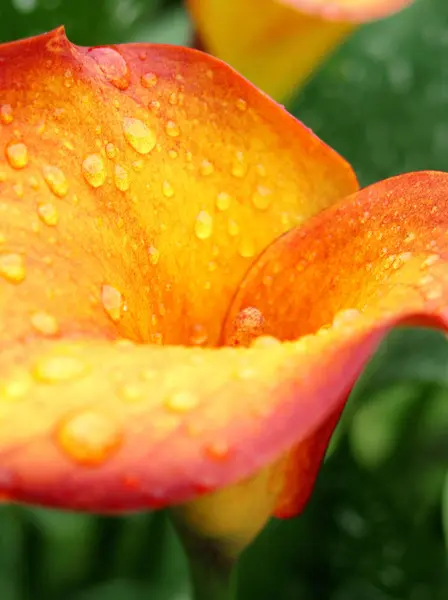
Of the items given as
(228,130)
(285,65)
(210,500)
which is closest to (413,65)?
(285,65)

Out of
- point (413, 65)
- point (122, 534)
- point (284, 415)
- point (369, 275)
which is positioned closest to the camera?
point (284, 415)

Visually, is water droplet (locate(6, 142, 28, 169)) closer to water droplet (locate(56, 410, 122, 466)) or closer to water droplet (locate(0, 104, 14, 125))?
water droplet (locate(0, 104, 14, 125))

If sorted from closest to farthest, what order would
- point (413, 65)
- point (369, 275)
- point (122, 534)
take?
point (369, 275), point (122, 534), point (413, 65)

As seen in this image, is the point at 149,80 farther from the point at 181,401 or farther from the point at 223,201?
the point at 181,401

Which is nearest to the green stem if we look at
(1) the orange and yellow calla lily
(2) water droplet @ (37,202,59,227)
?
(1) the orange and yellow calla lily

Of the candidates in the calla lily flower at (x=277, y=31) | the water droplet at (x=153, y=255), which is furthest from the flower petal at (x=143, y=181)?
the calla lily flower at (x=277, y=31)

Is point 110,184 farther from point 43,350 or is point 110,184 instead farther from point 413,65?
point 413,65

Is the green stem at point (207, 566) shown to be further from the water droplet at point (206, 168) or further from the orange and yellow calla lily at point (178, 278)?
the water droplet at point (206, 168)
